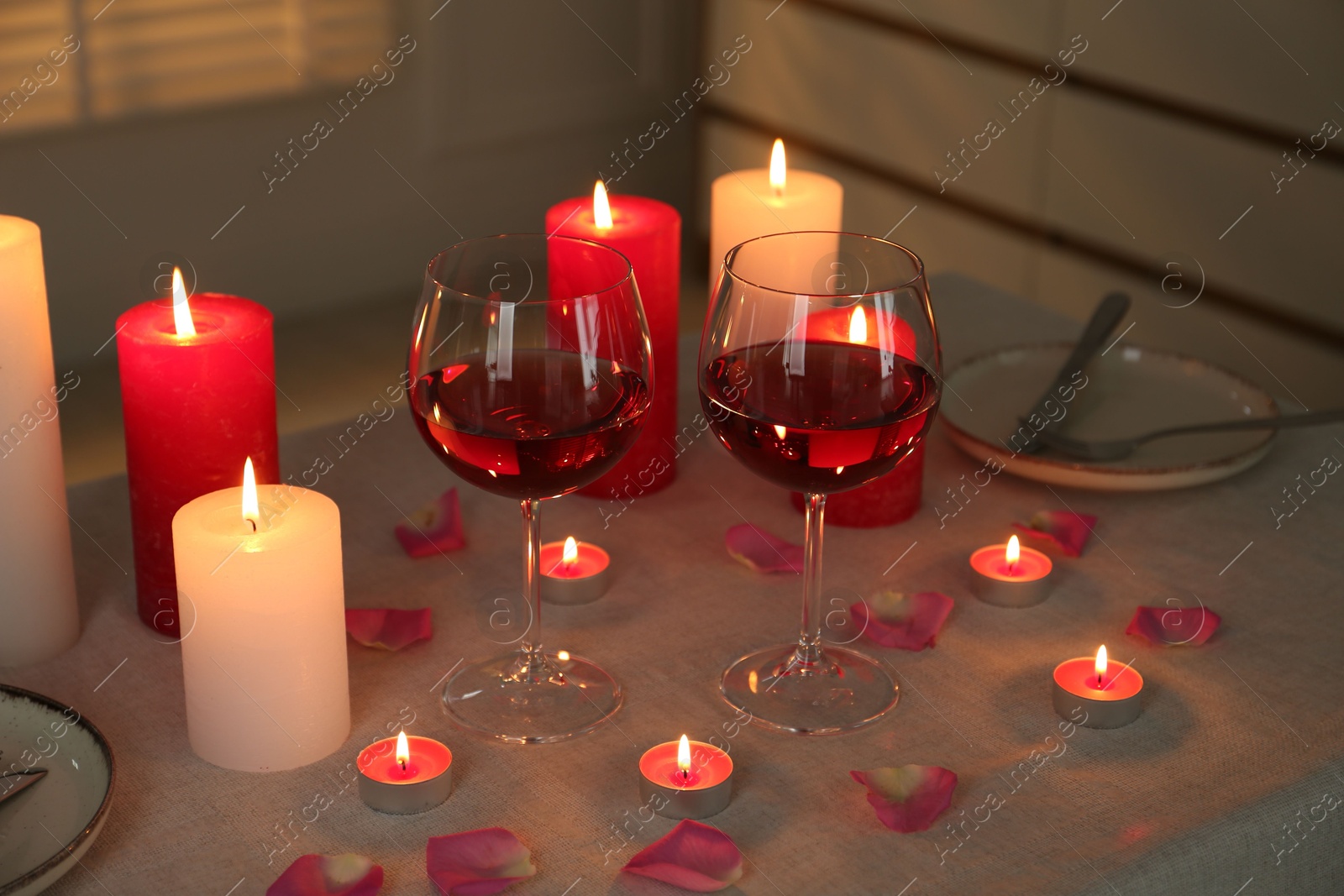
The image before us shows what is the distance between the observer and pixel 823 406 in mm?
726

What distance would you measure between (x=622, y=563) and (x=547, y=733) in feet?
0.63

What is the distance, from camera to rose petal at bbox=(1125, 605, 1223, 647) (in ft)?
2.74

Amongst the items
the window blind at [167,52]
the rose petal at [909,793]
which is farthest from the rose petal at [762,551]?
the window blind at [167,52]

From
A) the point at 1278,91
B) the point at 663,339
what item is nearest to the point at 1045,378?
the point at 663,339

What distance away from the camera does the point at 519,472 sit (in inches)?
28.5

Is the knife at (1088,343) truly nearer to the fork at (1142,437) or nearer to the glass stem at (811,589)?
the fork at (1142,437)

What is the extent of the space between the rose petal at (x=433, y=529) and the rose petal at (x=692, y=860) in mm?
337

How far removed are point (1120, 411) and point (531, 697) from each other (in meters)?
0.56

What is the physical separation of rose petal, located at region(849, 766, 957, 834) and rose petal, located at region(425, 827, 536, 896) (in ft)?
0.56

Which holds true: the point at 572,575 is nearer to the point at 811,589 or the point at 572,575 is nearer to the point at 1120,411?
the point at 811,589

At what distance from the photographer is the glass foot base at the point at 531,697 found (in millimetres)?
749

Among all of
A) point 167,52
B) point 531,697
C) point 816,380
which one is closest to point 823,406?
point 816,380

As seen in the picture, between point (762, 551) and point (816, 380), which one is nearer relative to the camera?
point (816, 380)

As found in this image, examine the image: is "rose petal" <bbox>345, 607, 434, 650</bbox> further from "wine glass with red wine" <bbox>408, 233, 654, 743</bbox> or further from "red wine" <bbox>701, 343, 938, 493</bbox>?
"red wine" <bbox>701, 343, 938, 493</bbox>
